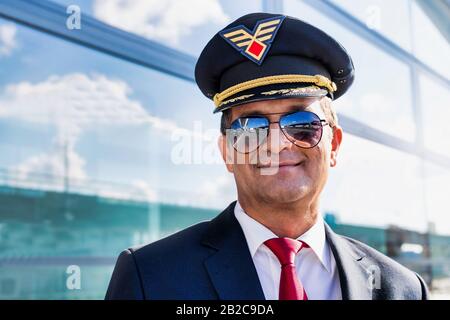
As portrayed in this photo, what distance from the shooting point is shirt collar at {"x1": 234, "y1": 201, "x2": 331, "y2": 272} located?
1107 mm

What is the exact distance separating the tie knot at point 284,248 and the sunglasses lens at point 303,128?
226mm

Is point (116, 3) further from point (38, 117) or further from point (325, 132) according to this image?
point (325, 132)

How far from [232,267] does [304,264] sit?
19 centimetres

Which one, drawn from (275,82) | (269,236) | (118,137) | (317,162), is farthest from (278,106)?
(118,137)

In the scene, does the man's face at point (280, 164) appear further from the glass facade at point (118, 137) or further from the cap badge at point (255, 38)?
the glass facade at point (118, 137)

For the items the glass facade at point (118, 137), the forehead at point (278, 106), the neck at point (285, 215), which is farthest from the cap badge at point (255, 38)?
the glass facade at point (118, 137)

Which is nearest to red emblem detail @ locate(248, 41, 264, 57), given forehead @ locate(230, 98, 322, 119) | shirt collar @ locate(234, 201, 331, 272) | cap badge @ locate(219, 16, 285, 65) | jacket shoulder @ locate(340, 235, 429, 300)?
cap badge @ locate(219, 16, 285, 65)

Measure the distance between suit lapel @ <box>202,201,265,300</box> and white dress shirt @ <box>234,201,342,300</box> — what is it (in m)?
0.03

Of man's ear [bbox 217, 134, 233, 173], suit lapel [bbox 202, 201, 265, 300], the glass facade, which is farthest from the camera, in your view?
the glass facade

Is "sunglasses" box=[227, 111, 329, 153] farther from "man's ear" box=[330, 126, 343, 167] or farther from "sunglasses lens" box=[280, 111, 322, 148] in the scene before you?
"man's ear" box=[330, 126, 343, 167]

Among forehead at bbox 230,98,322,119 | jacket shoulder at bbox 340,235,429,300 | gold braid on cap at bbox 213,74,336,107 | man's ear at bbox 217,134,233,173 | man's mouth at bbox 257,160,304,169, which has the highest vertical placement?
gold braid on cap at bbox 213,74,336,107

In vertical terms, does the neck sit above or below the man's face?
below

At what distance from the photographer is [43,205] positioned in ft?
6.08
